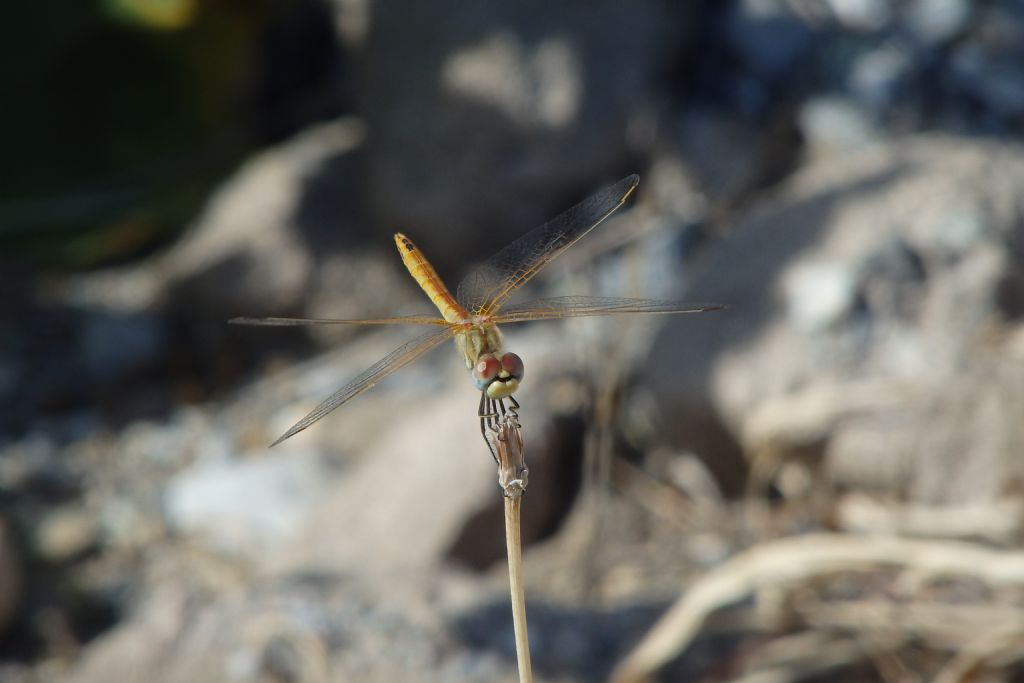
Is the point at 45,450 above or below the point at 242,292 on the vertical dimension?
below

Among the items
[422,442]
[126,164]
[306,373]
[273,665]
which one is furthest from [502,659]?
[126,164]

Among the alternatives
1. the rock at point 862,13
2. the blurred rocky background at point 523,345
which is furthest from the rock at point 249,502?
the rock at point 862,13

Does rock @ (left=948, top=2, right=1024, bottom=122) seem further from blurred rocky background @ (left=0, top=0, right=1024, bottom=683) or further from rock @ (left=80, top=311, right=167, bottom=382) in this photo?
rock @ (left=80, top=311, right=167, bottom=382)

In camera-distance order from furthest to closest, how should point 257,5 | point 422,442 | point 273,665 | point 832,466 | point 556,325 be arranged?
point 257,5, point 556,325, point 422,442, point 832,466, point 273,665

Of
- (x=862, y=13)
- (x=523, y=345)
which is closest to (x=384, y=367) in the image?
(x=523, y=345)

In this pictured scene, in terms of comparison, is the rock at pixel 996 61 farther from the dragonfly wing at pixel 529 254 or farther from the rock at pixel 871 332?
the dragonfly wing at pixel 529 254

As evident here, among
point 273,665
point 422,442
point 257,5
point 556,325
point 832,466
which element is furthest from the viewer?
point 257,5

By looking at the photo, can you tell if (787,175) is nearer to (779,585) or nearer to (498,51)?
(498,51)
